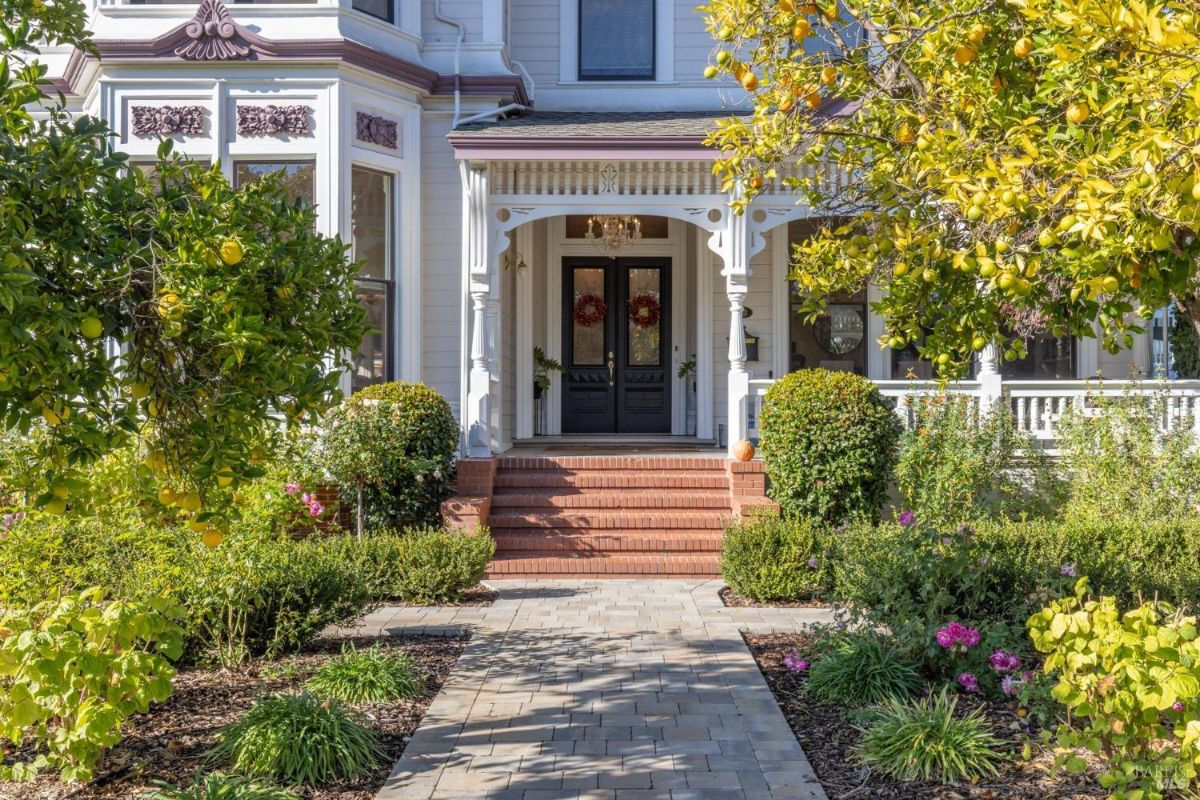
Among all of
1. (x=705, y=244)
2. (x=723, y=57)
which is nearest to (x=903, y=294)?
(x=723, y=57)

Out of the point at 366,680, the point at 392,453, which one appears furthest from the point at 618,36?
the point at 366,680

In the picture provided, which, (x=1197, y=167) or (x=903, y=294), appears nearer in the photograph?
(x=1197, y=167)

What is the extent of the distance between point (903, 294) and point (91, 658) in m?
3.85

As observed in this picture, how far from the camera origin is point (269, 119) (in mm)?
11047

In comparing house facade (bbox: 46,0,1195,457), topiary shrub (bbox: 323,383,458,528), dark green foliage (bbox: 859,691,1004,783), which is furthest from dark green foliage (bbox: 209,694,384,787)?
house facade (bbox: 46,0,1195,457)

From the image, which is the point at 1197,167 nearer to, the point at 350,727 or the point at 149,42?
the point at 350,727

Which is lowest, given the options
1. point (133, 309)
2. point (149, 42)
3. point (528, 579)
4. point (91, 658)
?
point (528, 579)

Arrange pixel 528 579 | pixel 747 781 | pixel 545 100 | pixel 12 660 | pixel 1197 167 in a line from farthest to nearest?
pixel 545 100
pixel 528 579
pixel 747 781
pixel 12 660
pixel 1197 167

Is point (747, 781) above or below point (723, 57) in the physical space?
below

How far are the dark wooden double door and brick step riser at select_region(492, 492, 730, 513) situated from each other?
3927 mm

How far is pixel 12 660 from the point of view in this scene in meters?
3.83

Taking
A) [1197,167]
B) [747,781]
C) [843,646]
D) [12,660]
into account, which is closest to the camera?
[1197,167]

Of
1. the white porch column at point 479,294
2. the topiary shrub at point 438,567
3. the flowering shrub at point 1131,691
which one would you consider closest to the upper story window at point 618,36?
the white porch column at point 479,294

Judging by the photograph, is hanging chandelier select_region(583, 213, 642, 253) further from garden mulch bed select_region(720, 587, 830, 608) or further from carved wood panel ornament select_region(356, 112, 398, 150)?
garden mulch bed select_region(720, 587, 830, 608)
